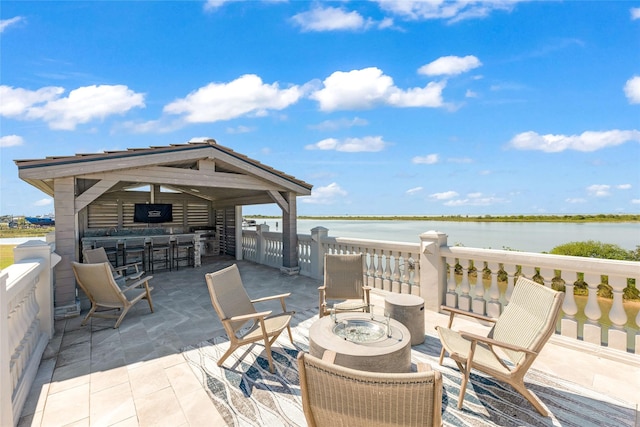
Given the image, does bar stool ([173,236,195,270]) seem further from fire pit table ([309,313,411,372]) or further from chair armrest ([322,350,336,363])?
chair armrest ([322,350,336,363])

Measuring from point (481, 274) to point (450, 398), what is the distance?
90.9 inches

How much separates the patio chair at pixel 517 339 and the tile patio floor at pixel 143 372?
78cm

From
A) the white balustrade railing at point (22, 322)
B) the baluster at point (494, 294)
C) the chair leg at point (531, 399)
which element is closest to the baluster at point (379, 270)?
the baluster at point (494, 294)

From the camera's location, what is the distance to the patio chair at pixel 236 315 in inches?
122

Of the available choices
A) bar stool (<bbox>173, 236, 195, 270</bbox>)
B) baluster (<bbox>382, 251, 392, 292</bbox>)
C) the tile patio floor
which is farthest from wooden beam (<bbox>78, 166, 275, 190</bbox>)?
baluster (<bbox>382, 251, 392, 292</bbox>)

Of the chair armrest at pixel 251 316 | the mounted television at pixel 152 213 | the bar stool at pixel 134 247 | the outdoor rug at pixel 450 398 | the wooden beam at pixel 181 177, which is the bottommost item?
the outdoor rug at pixel 450 398

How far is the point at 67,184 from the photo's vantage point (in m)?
5.09

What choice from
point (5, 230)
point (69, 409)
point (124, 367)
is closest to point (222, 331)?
point (124, 367)

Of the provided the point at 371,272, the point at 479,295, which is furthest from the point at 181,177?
the point at 479,295

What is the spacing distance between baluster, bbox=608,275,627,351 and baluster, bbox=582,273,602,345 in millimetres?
110

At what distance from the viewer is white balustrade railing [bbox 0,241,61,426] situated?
6.82 ft

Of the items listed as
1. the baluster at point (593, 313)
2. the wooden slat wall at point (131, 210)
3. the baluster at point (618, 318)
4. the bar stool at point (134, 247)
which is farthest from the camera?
the wooden slat wall at point (131, 210)

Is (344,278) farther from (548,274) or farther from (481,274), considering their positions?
(548,274)

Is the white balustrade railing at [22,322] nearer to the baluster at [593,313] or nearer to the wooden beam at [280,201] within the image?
the wooden beam at [280,201]
